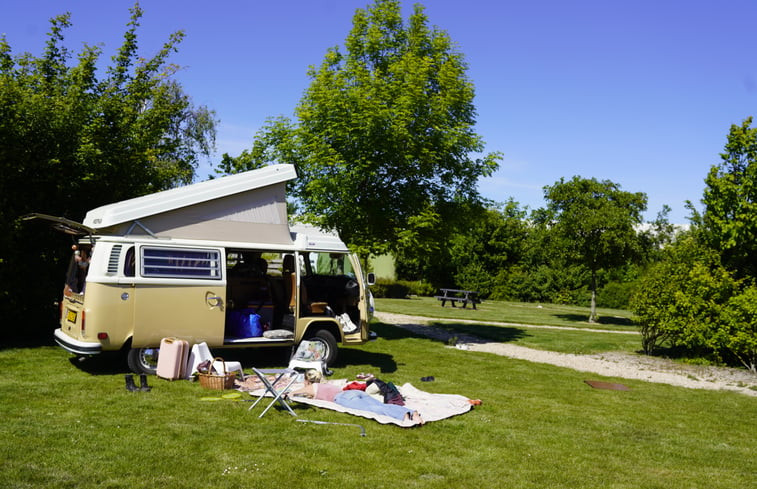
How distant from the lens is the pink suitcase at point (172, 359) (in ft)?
31.8

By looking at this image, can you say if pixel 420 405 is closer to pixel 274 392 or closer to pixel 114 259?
pixel 274 392

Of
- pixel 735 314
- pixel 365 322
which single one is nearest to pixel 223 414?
pixel 365 322

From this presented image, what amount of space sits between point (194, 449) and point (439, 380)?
580cm

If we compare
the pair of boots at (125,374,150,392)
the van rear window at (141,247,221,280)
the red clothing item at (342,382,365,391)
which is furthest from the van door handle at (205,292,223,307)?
the red clothing item at (342,382,365,391)

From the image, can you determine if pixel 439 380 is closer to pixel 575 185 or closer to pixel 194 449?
pixel 194 449

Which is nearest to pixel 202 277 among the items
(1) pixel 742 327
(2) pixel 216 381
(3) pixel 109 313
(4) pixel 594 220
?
(3) pixel 109 313

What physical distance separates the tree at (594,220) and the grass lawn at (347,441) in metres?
15.9

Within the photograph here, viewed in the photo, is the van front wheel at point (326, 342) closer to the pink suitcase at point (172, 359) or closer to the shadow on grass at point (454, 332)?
the pink suitcase at point (172, 359)

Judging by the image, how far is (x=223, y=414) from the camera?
796 cm

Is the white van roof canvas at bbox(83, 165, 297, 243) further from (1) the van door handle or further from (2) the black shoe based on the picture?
(2) the black shoe

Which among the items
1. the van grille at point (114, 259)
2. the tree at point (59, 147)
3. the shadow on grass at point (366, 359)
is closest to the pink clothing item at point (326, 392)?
the shadow on grass at point (366, 359)

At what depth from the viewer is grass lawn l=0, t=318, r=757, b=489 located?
587cm

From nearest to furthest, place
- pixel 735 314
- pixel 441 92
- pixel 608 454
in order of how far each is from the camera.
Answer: pixel 608 454 → pixel 735 314 → pixel 441 92

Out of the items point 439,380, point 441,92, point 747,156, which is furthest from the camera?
point 441,92
